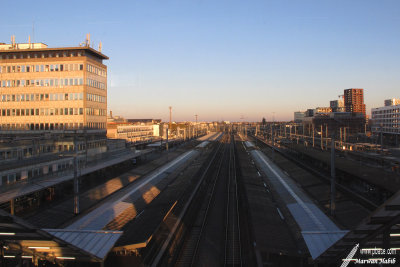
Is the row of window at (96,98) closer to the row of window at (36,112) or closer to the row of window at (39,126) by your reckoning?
the row of window at (36,112)

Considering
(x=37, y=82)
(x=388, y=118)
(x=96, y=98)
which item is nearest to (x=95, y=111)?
(x=96, y=98)

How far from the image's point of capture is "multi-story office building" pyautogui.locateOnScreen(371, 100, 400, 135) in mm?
55031

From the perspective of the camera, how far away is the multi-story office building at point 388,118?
55031 mm

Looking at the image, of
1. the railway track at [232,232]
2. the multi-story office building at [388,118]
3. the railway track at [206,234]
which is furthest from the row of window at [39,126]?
the multi-story office building at [388,118]

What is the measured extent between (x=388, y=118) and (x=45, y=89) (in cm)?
6057

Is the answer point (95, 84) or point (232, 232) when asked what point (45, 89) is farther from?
point (232, 232)

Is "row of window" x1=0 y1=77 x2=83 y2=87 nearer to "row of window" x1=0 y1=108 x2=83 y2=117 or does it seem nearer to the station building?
the station building

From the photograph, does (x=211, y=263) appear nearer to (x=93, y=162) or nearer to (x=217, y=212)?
(x=217, y=212)

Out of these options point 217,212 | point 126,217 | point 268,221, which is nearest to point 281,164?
point 217,212

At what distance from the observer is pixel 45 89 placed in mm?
32250

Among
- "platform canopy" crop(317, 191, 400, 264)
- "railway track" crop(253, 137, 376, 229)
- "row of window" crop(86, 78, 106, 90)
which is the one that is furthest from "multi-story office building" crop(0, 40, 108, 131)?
"platform canopy" crop(317, 191, 400, 264)

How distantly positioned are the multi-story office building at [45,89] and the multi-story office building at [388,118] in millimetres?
47841

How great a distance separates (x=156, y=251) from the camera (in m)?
13.3

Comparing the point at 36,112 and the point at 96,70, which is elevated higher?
the point at 96,70
